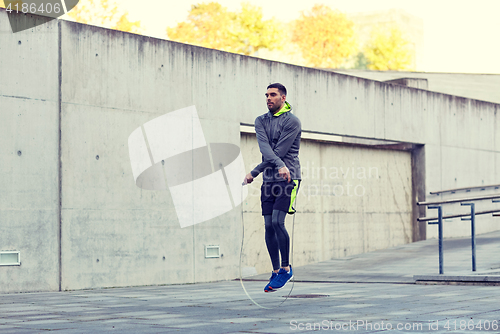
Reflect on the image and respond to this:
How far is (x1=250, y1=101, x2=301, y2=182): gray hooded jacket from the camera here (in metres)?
6.51

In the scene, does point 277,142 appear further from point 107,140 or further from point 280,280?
point 107,140

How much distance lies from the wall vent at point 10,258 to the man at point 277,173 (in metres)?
4.36

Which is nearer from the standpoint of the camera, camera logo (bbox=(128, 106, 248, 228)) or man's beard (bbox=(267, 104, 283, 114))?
man's beard (bbox=(267, 104, 283, 114))

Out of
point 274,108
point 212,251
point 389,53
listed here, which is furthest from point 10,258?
point 389,53

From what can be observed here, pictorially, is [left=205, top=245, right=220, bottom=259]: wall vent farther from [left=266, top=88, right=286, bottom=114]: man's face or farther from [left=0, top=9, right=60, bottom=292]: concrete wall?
[left=266, top=88, right=286, bottom=114]: man's face

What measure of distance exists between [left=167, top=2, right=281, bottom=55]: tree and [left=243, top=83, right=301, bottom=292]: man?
1859 inches

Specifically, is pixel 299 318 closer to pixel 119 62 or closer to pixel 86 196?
pixel 86 196

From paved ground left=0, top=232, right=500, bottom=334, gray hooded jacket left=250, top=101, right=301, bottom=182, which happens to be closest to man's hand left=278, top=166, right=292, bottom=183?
gray hooded jacket left=250, top=101, right=301, bottom=182

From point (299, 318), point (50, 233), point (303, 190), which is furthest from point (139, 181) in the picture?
point (299, 318)

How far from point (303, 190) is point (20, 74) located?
671 centimetres

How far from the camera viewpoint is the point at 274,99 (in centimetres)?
660

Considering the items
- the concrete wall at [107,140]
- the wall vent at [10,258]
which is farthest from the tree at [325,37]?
the wall vent at [10,258]

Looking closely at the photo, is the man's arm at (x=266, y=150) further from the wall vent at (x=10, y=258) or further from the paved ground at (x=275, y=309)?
the wall vent at (x=10, y=258)

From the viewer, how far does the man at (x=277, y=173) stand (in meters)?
6.47
